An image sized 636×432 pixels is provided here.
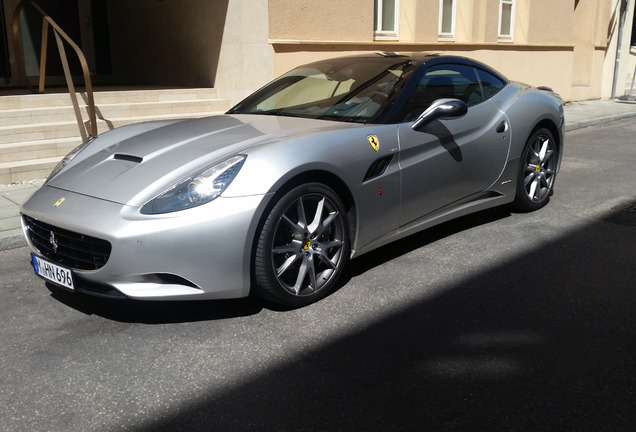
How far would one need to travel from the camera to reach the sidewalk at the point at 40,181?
18.8 ft

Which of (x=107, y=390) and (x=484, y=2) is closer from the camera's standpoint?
(x=107, y=390)

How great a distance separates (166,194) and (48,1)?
35.5ft

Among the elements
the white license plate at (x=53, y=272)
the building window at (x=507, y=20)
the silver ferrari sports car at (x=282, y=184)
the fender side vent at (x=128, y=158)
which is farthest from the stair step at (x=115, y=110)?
the building window at (x=507, y=20)

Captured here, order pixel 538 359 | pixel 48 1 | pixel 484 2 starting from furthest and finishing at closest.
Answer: pixel 484 2 < pixel 48 1 < pixel 538 359

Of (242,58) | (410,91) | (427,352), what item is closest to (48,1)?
(242,58)

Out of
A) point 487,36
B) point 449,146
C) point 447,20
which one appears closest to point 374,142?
point 449,146

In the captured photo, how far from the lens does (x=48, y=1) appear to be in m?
12.9

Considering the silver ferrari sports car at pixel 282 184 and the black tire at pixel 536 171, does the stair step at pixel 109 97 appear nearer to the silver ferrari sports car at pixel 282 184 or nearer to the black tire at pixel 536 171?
the silver ferrari sports car at pixel 282 184

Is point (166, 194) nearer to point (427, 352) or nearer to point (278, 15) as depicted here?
point (427, 352)

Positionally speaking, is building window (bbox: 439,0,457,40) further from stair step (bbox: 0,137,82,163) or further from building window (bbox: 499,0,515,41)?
stair step (bbox: 0,137,82,163)

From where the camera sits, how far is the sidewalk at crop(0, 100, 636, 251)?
18.8 ft

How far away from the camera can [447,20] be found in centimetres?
1480

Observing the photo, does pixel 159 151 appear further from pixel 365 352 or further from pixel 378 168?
pixel 365 352

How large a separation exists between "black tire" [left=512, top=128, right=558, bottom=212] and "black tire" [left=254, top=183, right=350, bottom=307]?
8.02 ft
